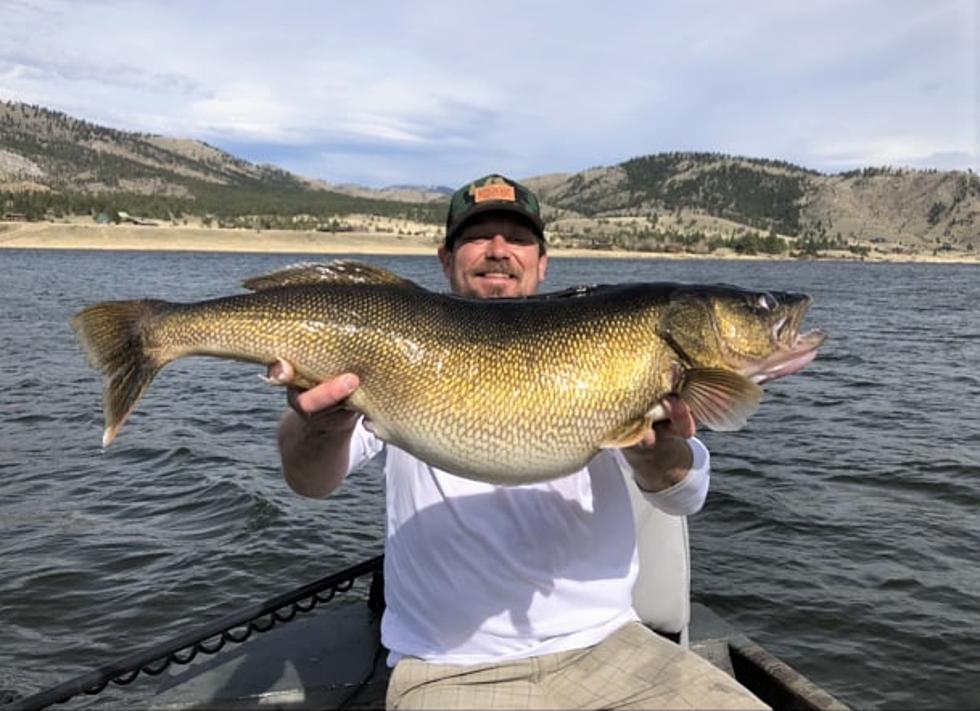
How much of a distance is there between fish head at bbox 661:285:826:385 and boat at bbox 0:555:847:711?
1.74 metres

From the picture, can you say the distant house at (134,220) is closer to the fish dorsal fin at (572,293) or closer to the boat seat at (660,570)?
the boat seat at (660,570)

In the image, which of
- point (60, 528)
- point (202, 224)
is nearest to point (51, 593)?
point (60, 528)

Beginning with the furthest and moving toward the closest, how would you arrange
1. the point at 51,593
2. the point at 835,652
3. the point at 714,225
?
the point at 714,225 → the point at 51,593 → the point at 835,652

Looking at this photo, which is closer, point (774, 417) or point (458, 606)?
point (458, 606)

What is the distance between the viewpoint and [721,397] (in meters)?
3.25

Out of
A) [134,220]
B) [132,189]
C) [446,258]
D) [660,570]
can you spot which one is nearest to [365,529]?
[446,258]

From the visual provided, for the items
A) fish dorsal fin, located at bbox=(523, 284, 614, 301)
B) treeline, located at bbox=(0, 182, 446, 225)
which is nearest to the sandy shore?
treeline, located at bbox=(0, 182, 446, 225)

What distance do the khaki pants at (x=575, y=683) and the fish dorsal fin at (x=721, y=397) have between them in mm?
981

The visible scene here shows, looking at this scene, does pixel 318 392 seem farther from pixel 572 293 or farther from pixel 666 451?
pixel 666 451

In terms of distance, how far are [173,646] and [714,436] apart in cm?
1139

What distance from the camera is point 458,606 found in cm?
330

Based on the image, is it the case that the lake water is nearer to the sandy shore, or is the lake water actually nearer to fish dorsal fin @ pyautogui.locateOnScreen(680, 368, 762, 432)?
fish dorsal fin @ pyautogui.locateOnScreen(680, 368, 762, 432)

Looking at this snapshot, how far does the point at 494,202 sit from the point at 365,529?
6034mm

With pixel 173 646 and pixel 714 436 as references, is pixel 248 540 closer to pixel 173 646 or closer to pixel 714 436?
pixel 173 646
